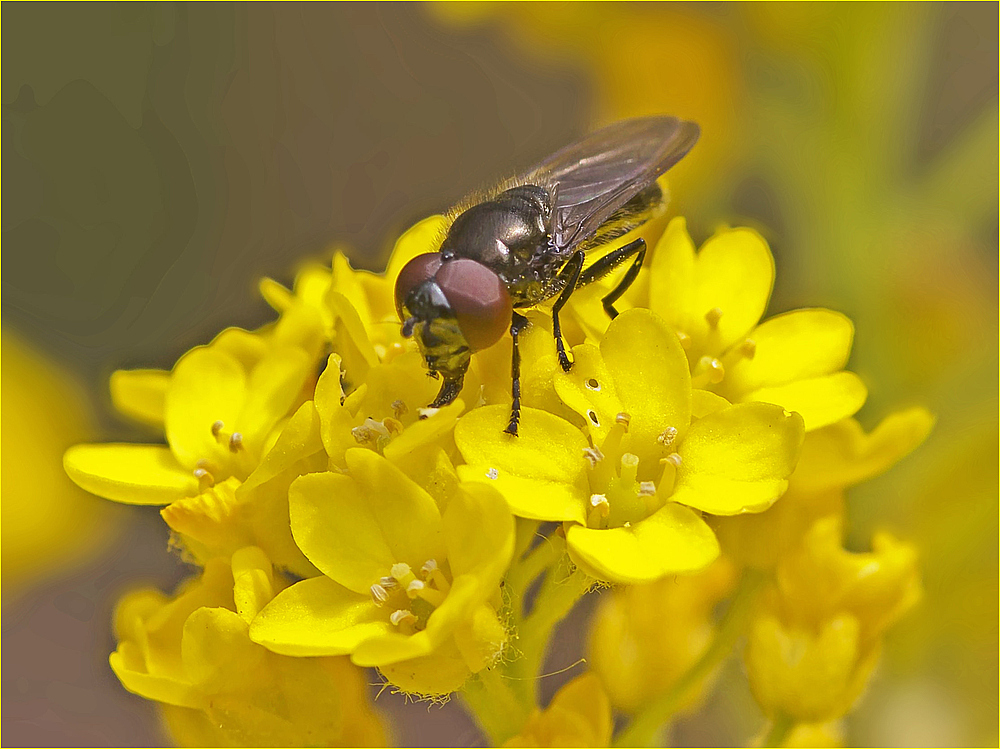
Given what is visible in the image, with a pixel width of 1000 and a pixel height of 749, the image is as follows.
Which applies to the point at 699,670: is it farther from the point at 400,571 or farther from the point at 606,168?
the point at 606,168

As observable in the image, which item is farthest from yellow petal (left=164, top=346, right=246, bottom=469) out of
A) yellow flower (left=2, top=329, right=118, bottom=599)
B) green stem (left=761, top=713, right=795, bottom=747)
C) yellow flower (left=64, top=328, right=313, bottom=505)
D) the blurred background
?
yellow flower (left=2, top=329, right=118, bottom=599)

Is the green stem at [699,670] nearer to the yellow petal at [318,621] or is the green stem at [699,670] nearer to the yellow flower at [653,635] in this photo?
the yellow flower at [653,635]

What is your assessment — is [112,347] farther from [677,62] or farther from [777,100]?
[777,100]

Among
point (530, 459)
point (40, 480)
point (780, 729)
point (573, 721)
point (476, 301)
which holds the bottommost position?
point (40, 480)

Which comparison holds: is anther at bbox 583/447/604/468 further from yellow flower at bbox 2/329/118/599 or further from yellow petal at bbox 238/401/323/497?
yellow flower at bbox 2/329/118/599

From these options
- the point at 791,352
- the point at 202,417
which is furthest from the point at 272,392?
the point at 791,352

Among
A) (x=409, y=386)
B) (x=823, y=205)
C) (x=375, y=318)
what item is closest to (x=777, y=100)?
(x=823, y=205)
